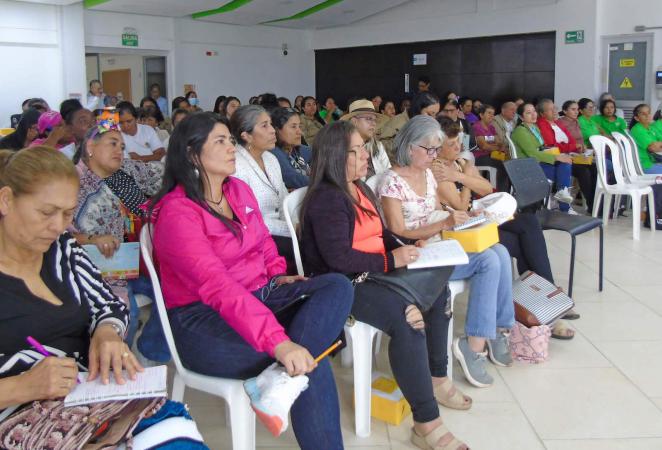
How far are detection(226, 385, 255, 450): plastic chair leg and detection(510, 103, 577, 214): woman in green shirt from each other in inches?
196

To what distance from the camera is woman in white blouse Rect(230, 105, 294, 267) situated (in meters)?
3.36

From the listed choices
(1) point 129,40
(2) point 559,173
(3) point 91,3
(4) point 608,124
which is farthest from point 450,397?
(1) point 129,40

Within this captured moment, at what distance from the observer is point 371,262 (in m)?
2.40

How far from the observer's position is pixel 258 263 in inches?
85.7

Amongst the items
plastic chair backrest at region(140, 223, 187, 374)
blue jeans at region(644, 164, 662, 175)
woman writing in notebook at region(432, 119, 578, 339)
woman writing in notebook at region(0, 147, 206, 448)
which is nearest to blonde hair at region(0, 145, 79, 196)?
woman writing in notebook at region(0, 147, 206, 448)

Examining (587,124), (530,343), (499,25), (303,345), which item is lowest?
(530,343)

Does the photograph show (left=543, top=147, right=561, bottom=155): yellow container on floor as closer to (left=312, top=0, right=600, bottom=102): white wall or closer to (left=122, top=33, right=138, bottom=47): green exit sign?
(left=312, top=0, right=600, bottom=102): white wall

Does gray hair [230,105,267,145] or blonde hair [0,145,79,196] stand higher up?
gray hair [230,105,267,145]

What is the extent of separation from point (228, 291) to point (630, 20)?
9.84 meters

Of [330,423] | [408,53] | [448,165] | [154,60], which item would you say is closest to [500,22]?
[408,53]

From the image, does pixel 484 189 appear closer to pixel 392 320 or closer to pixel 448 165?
pixel 448 165

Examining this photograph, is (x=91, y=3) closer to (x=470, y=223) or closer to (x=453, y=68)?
(x=453, y=68)

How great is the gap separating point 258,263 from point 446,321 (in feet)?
2.77

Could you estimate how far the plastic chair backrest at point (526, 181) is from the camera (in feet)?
12.9
